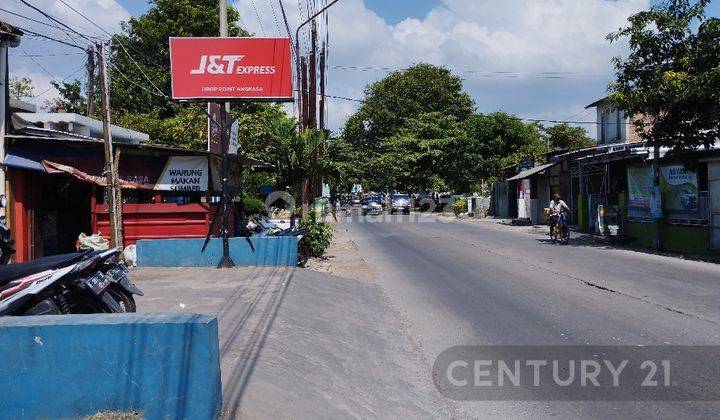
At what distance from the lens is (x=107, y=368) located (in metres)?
4.09

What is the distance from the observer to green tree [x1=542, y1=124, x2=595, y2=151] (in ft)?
155

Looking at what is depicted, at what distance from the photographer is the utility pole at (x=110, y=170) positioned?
43.8ft

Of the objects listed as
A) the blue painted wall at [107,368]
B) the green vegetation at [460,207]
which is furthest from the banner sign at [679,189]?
the green vegetation at [460,207]

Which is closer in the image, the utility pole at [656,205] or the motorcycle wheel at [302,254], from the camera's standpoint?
the motorcycle wheel at [302,254]

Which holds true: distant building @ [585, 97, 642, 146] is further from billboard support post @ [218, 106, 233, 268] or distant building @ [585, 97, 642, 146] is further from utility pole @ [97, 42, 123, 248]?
utility pole @ [97, 42, 123, 248]

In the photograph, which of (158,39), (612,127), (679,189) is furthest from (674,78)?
(158,39)

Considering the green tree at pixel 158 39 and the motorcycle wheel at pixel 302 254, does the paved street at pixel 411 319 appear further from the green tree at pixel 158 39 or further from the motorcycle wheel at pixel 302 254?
the green tree at pixel 158 39

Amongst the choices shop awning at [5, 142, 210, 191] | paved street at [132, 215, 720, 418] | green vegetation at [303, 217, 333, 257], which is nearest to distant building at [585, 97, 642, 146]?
paved street at [132, 215, 720, 418]

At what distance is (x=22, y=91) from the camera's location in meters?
35.7

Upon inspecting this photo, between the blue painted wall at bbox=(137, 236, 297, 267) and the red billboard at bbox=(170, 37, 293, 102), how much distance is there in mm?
3115

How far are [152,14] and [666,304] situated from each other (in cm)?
3393

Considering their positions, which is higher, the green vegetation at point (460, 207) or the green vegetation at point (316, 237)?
the green vegetation at point (460, 207)

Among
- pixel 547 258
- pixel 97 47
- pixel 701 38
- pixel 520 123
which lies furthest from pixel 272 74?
pixel 520 123

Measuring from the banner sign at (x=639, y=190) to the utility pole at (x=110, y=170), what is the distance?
15.4 metres
